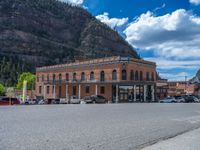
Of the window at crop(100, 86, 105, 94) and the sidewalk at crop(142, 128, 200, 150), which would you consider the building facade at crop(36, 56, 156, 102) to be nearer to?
the window at crop(100, 86, 105, 94)

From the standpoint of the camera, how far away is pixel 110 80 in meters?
74.0

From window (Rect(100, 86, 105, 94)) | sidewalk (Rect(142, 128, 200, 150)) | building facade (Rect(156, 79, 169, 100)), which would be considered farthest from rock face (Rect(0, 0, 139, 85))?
sidewalk (Rect(142, 128, 200, 150))

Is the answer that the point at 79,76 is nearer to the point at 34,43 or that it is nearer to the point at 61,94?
the point at 61,94

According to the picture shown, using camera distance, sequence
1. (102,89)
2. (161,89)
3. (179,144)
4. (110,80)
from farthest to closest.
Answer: (161,89) → (102,89) → (110,80) → (179,144)

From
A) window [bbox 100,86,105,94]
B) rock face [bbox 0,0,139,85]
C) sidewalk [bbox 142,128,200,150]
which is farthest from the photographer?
rock face [bbox 0,0,139,85]

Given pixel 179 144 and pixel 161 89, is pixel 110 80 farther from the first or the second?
pixel 179 144

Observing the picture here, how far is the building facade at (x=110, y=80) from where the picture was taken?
7275 centimetres

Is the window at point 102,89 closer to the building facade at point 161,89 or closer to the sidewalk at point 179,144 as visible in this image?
the building facade at point 161,89

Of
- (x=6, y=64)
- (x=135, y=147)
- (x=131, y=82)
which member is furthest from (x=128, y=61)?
(x=6, y=64)

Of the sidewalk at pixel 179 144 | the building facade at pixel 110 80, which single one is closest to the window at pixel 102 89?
the building facade at pixel 110 80

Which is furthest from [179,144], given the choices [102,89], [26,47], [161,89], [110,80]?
[26,47]

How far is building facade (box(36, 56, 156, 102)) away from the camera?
72.8 metres

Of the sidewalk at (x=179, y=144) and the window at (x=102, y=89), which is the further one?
the window at (x=102, y=89)

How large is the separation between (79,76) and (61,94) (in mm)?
7591
